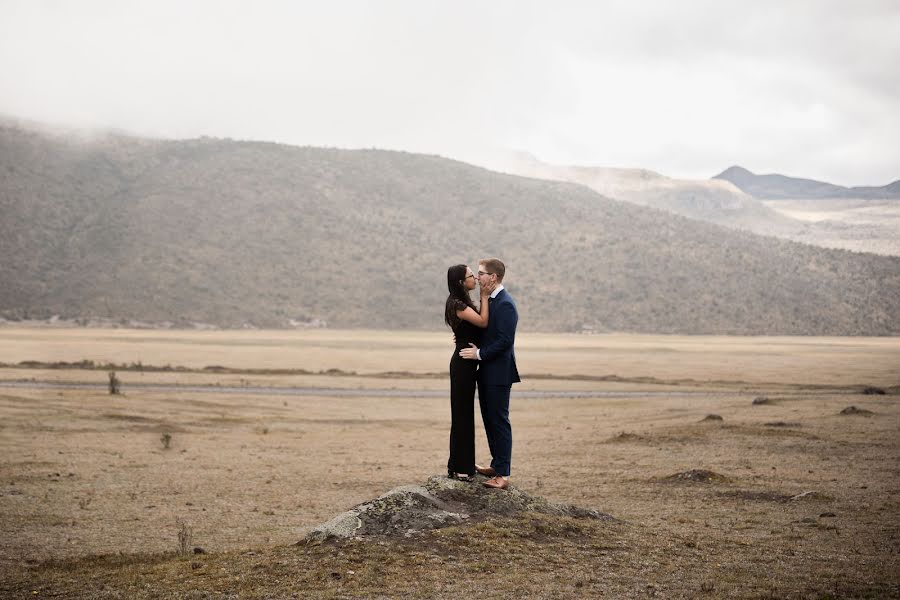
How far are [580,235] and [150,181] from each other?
5666 cm

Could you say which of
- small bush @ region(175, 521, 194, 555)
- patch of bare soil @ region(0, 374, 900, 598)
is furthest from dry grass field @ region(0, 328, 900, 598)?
small bush @ region(175, 521, 194, 555)

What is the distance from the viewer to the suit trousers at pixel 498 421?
993 centimetres

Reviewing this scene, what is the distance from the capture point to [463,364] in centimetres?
999

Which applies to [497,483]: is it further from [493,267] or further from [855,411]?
[855,411]

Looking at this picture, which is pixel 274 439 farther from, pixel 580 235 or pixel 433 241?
pixel 580 235

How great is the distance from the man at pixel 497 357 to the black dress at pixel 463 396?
0.11 m

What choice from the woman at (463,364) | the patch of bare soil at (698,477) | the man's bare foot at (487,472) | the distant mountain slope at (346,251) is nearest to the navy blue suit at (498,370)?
the woman at (463,364)

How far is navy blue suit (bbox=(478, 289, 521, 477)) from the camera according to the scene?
9.73 meters

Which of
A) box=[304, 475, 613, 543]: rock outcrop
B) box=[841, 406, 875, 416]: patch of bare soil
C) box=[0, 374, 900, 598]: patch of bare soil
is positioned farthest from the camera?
box=[841, 406, 875, 416]: patch of bare soil

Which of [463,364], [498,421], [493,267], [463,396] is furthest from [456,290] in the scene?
[498,421]

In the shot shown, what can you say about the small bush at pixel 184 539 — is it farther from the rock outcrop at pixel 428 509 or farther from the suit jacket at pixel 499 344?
the suit jacket at pixel 499 344

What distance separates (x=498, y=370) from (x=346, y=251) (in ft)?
332

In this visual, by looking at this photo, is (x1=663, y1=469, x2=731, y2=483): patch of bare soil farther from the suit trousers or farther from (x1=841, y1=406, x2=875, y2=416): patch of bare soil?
(x1=841, y1=406, x2=875, y2=416): patch of bare soil

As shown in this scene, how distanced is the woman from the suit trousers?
0.60 feet
